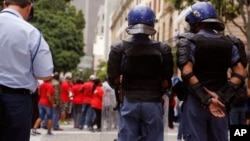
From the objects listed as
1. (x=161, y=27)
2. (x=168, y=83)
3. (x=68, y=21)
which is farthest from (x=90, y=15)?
(x=168, y=83)

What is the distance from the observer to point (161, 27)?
4666 cm

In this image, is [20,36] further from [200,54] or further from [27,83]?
[200,54]

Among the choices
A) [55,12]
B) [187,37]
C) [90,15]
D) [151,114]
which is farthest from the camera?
[90,15]

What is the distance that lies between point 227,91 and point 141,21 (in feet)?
3.81

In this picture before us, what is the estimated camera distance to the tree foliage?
5375cm

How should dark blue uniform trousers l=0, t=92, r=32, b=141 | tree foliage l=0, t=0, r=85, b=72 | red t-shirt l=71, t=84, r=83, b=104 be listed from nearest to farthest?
dark blue uniform trousers l=0, t=92, r=32, b=141, red t-shirt l=71, t=84, r=83, b=104, tree foliage l=0, t=0, r=85, b=72

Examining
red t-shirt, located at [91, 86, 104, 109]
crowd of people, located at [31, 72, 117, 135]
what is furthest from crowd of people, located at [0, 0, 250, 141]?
red t-shirt, located at [91, 86, 104, 109]

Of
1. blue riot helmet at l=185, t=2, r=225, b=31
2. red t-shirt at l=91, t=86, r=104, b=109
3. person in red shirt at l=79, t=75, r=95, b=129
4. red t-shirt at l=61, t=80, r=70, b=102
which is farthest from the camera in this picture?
red t-shirt at l=61, t=80, r=70, b=102

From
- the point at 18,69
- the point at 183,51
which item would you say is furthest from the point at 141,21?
the point at 18,69

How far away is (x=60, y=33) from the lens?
182 ft

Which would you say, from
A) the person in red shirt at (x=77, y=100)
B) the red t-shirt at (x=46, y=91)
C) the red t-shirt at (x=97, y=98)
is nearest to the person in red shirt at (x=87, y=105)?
the person in red shirt at (x=77, y=100)

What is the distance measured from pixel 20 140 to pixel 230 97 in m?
1.98

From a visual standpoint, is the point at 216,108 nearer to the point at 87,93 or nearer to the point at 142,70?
the point at 142,70

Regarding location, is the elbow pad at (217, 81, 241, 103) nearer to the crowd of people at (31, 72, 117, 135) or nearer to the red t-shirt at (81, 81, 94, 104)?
the crowd of people at (31, 72, 117, 135)
